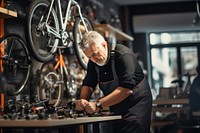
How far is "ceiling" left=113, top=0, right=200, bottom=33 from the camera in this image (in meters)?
10.0

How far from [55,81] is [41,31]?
0.89 metres

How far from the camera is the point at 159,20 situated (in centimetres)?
1030

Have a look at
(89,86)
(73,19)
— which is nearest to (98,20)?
(73,19)

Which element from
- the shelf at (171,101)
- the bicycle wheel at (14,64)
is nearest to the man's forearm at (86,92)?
the bicycle wheel at (14,64)

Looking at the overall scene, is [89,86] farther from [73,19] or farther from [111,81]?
[73,19]

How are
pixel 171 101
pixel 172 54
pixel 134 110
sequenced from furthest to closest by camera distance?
pixel 172 54 → pixel 171 101 → pixel 134 110

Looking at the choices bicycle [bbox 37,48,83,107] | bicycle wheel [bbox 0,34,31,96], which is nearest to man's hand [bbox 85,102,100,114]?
bicycle wheel [bbox 0,34,31,96]

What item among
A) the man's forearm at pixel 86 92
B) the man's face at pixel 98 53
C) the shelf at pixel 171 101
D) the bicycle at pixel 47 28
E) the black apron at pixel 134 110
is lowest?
the shelf at pixel 171 101

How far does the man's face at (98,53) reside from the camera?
3764 mm

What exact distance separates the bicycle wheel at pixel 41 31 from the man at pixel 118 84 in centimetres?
88

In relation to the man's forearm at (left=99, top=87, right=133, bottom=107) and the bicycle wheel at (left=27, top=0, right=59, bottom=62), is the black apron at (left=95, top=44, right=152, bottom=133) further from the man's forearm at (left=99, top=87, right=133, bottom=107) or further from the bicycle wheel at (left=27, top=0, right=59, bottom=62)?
the bicycle wheel at (left=27, top=0, right=59, bottom=62)

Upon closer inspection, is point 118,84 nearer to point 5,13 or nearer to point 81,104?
point 81,104

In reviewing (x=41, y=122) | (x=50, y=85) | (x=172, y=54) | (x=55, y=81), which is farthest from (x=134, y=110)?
(x=172, y=54)

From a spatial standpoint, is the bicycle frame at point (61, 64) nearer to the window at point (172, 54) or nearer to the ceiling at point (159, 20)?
the ceiling at point (159, 20)
